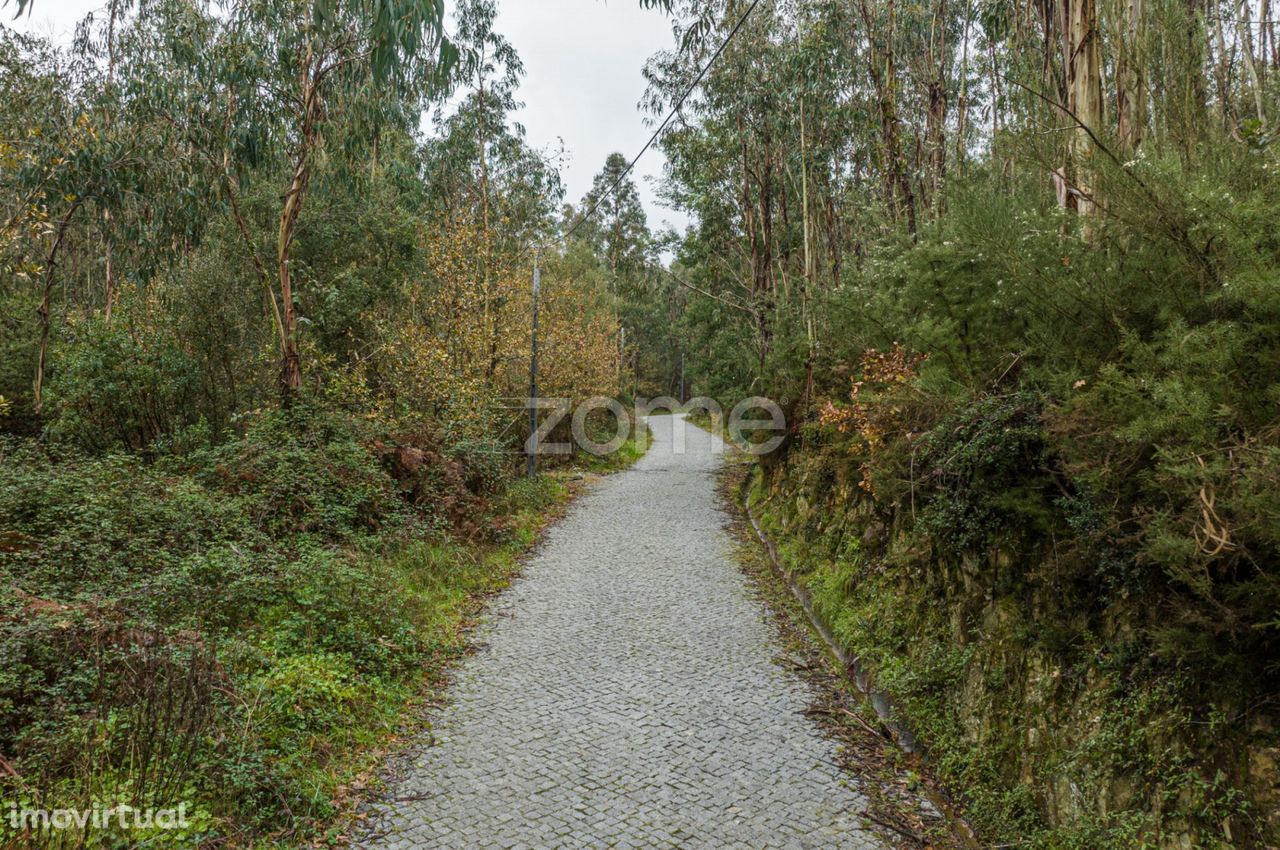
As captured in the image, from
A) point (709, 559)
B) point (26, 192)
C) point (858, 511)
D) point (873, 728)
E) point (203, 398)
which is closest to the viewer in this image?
point (873, 728)

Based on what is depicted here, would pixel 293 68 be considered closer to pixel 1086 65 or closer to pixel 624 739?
pixel 1086 65

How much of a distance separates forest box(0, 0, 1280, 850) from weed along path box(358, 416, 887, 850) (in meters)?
0.49

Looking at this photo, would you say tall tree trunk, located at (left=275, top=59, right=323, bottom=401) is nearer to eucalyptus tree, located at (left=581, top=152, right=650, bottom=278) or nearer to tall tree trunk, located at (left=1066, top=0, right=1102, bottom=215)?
tall tree trunk, located at (left=1066, top=0, right=1102, bottom=215)

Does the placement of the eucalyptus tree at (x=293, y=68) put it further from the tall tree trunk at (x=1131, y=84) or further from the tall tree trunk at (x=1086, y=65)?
the tall tree trunk at (x=1131, y=84)

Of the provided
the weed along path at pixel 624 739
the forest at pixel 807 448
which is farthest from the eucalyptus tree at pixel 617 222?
the weed along path at pixel 624 739

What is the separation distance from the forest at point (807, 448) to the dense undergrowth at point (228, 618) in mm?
29

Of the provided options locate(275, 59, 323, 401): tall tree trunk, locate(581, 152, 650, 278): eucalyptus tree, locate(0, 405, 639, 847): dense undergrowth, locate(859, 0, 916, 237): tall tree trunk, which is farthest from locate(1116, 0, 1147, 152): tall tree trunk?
locate(581, 152, 650, 278): eucalyptus tree

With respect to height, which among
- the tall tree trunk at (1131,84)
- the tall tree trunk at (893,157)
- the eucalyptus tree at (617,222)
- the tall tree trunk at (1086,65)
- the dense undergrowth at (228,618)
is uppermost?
the eucalyptus tree at (617,222)

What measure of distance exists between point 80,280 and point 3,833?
1014 inches

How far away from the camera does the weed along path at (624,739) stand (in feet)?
11.8

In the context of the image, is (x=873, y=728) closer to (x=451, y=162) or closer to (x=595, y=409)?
(x=595, y=409)

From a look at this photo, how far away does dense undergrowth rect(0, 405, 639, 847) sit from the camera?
3258mm

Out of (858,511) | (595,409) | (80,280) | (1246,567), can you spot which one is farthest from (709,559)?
(80,280)

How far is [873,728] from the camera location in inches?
186
